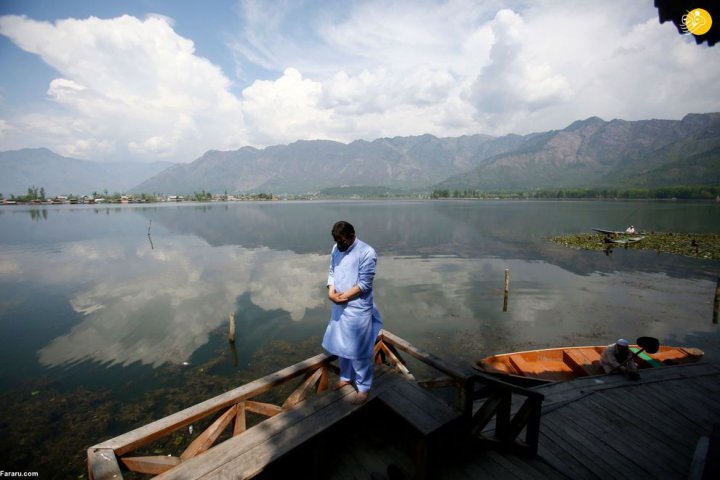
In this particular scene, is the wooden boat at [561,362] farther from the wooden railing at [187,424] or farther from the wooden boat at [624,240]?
the wooden boat at [624,240]

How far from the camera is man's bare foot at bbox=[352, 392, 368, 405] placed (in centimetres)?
486

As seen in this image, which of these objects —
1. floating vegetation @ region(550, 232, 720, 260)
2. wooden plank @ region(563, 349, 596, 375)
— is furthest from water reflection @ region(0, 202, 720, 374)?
wooden plank @ region(563, 349, 596, 375)

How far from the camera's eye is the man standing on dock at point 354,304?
4.82m

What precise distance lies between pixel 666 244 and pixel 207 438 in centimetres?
5867

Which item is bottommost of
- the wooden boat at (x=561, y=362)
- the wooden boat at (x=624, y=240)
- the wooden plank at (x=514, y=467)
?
the wooden boat at (x=561, y=362)

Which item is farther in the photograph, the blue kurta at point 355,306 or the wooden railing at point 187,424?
the blue kurta at point 355,306

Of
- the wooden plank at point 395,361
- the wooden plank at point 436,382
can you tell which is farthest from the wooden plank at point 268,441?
the wooden plank at point 395,361

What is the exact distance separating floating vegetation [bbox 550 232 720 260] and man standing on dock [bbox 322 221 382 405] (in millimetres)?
47311

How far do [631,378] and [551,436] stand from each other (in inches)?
173

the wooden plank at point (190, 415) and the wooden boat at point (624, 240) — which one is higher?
the wooden plank at point (190, 415)

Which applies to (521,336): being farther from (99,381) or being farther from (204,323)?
(99,381)

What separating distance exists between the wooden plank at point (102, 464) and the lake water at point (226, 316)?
8.01 m

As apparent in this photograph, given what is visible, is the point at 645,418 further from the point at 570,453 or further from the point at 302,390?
the point at 302,390

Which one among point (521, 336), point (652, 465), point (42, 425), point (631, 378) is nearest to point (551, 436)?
point (652, 465)
